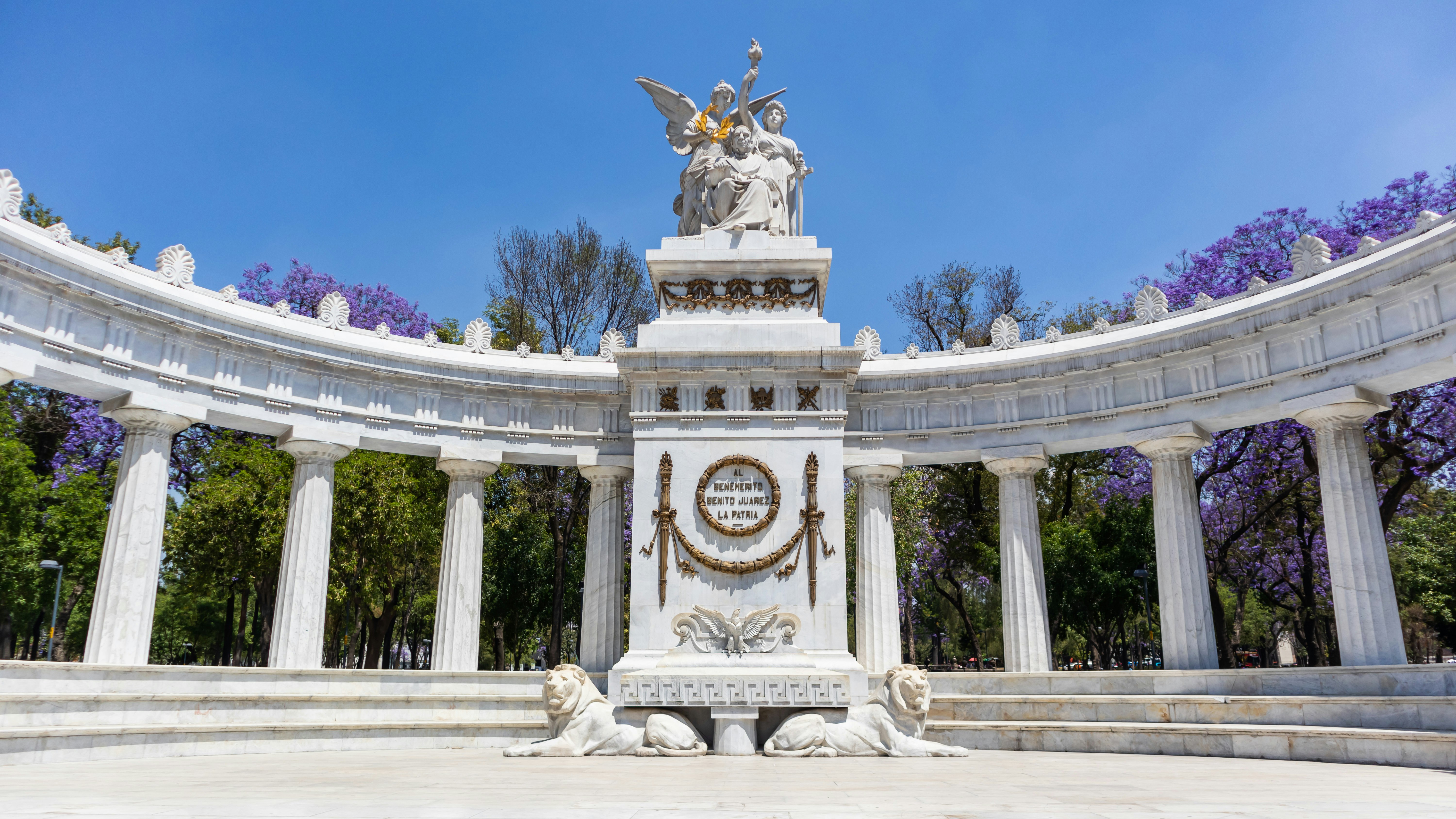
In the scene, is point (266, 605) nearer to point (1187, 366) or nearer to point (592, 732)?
point (592, 732)

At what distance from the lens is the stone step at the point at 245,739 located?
776 inches

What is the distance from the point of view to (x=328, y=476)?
3130cm

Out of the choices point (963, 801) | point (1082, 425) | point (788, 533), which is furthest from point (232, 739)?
point (1082, 425)

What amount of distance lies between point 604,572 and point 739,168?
44.7 ft

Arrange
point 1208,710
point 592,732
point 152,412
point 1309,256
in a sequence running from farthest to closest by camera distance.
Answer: point 1309,256, point 152,412, point 1208,710, point 592,732

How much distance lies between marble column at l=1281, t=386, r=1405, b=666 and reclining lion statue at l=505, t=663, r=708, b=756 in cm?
1756

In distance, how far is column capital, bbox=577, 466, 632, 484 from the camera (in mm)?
33188

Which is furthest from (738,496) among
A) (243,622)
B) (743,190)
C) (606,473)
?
(243,622)

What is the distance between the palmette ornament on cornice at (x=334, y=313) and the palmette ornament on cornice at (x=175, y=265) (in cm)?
384

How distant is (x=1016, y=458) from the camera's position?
32375 millimetres

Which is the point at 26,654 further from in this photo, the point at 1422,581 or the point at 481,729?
the point at 1422,581

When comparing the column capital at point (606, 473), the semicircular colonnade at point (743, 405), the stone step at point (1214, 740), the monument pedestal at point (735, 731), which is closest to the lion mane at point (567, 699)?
the monument pedestal at point (735, 731)

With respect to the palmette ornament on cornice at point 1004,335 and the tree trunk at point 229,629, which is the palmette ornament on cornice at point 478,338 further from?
the tree trunk at point 229,629

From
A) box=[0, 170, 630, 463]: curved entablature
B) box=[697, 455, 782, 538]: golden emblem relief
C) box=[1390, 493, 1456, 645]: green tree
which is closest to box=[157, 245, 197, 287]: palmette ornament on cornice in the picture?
box=[0, 170, 630, 463]: curved entablature
